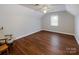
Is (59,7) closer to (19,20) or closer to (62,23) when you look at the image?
(62,23)

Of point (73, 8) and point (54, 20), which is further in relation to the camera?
point (54, 20)

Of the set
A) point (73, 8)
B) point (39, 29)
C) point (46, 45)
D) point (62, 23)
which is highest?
point (73, 8)

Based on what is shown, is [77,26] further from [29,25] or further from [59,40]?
[29,25]

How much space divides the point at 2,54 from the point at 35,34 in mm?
652

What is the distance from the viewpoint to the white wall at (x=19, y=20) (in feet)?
4.74

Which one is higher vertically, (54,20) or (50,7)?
(50,7)

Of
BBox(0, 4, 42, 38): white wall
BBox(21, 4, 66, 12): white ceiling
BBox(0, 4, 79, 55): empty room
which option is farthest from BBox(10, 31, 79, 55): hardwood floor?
BBox(21, 4, 66, 12): white ceiling

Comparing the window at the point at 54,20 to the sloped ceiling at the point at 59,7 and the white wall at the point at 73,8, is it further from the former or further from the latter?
the white wall at the point at 73,8

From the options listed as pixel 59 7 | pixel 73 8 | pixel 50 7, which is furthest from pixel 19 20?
pixel 73 8

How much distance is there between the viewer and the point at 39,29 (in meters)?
1.69

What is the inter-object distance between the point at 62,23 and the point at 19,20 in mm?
780

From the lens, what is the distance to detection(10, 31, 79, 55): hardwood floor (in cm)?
150

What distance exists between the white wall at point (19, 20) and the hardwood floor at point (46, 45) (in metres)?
0.14
